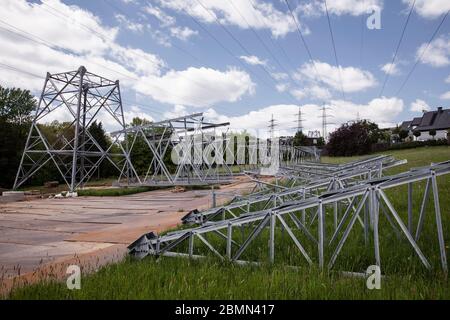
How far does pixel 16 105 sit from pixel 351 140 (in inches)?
1881

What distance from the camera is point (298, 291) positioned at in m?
3.77

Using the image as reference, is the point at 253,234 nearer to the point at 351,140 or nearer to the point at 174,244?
the point at 174,244

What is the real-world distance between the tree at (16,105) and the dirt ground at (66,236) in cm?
4216

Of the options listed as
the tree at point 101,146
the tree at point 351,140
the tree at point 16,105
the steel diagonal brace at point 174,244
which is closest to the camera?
the steel diagonal brace at point 174,244

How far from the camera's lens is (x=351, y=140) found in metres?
52.8

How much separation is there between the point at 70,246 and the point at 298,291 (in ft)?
17.2

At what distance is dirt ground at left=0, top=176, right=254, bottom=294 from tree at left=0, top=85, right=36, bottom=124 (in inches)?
1660

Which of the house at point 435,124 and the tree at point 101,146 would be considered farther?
the house at point 435,124

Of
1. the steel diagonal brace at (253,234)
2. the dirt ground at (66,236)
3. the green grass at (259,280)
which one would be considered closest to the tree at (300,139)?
the dirt ground at (66,236)

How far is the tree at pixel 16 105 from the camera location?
1921 inches

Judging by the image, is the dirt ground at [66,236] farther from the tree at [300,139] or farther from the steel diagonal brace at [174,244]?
the tree at [300,139]

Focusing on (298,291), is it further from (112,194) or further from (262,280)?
(112,194)
